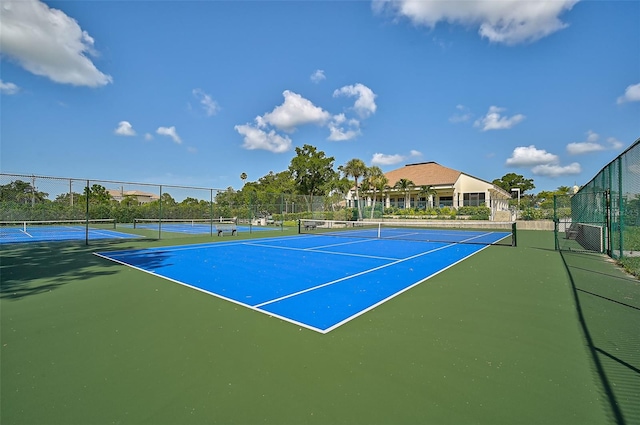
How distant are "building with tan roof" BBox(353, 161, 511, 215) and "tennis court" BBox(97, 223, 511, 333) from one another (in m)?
33.9

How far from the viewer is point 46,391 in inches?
104

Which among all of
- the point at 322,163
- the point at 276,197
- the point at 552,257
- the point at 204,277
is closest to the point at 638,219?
the point at 552,257

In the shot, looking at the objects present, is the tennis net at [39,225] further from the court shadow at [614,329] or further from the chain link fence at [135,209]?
the court shadow at [614,329]

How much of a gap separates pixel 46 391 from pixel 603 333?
6.04 m

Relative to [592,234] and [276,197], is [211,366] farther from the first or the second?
[276,197]

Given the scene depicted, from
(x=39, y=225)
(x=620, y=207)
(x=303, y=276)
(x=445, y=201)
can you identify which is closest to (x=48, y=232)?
(x=39, y=225)

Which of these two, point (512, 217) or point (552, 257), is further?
point (512, 217)

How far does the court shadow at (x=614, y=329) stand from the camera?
2.64m

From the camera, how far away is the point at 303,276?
24.0ft

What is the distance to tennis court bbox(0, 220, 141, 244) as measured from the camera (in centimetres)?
1584

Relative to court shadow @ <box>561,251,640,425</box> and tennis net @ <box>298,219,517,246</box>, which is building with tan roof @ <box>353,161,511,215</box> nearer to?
tennis net @ <box>298,219,517,246</box>

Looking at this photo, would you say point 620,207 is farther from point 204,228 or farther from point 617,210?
point 204,228

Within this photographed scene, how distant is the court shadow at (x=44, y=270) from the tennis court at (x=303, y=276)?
2.56ft

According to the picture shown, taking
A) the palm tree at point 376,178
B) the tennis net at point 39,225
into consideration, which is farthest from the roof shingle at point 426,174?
the tennis net at point 39,225
